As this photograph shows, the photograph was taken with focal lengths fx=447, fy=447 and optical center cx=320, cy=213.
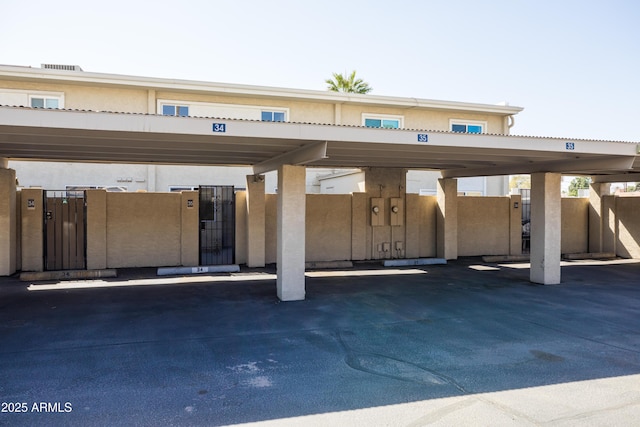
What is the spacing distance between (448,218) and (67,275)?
11995 millimetres

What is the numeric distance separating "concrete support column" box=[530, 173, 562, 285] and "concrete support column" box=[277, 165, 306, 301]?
21.1 ft

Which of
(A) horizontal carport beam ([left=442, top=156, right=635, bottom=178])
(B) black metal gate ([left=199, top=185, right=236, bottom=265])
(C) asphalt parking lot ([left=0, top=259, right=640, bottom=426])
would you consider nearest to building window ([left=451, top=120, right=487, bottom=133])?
(A) horizontal carport beam ([left=442, top=156, right=635, bottom=178])

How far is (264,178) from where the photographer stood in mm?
13312

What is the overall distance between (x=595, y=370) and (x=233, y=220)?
417 inches

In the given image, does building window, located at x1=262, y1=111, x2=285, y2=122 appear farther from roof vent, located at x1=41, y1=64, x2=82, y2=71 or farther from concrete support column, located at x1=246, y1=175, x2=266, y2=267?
roof vent, located at x1=41, y1=64, x2=82, y2=71

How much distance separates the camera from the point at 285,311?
846cm

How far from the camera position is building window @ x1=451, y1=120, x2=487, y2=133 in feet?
61.2

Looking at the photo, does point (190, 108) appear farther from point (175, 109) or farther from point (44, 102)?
point (44, 102)

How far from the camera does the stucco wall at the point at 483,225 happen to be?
16.6m

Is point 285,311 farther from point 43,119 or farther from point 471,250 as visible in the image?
point 471,250

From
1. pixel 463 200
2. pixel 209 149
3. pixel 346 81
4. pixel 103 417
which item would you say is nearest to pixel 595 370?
pixel 103 417

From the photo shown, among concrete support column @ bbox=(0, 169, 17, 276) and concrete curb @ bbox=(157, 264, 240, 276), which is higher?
concrete support column @ bbox=(0, 169, 17, 276)

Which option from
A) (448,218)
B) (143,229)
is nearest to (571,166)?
(448,218)

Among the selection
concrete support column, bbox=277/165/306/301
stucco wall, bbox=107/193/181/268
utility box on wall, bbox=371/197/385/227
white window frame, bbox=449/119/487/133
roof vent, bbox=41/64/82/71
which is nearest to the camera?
concrete support column, bbox=277/165/306/301
